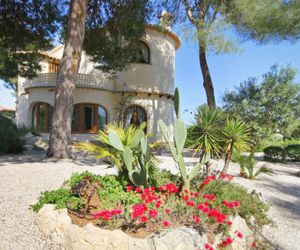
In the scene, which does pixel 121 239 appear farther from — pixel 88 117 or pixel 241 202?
pixel 88 117

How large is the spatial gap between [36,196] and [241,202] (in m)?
4.03

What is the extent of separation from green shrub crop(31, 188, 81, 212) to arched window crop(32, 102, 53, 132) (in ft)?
50.1

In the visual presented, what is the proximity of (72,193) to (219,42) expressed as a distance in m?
10.3

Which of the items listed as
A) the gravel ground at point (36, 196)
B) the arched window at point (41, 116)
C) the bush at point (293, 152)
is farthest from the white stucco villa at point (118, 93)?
the gravel ground at point (36, 196)

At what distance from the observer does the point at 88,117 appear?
734 inches

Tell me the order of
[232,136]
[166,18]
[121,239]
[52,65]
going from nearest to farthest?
[121,239] → [232,136] → [166,18] → [52,65]

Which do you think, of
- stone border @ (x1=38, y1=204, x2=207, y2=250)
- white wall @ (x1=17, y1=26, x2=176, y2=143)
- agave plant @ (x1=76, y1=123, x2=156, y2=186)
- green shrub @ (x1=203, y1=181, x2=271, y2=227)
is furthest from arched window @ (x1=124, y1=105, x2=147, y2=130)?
stone border @ (x1=38, y1=204, x2=207, y2=250)

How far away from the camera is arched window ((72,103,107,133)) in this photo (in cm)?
1831

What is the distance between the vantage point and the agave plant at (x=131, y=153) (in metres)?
4.48

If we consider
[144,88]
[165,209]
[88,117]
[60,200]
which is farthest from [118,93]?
[165,209]

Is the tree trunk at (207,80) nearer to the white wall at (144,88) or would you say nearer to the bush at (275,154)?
the bush at (275,154)

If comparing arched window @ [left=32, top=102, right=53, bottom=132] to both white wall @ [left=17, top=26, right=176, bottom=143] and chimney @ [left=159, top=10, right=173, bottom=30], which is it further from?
chimney @ [left=159, top=10, right=173, bottom=30]

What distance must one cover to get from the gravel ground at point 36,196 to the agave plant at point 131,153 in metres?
0.74

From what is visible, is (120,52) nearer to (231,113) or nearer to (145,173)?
(231,113)
